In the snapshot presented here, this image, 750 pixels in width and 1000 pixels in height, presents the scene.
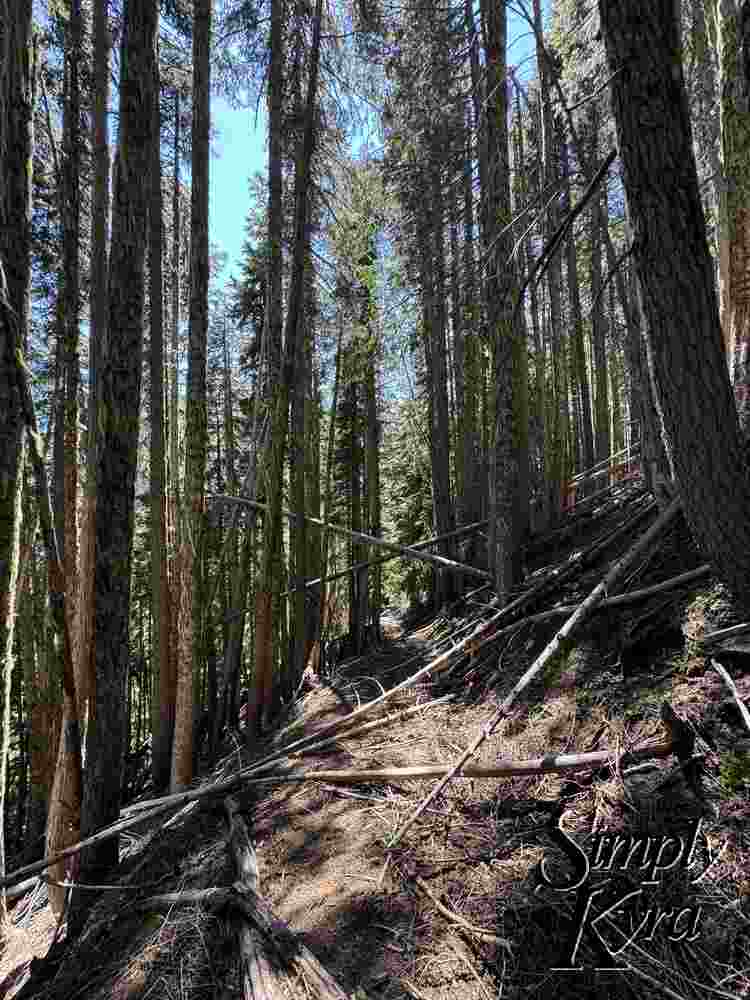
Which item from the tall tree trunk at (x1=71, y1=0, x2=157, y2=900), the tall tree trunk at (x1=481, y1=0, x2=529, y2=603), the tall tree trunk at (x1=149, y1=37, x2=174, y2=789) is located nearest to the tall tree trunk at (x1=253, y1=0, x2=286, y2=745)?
the tall tree trunk at (x1=149, y1=37, x2=174, y2=789)

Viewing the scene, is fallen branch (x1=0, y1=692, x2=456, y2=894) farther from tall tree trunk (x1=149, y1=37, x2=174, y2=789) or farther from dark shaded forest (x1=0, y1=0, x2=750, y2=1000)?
tall tree trunk (x1=149, y1=37, x2=174, y2=789)

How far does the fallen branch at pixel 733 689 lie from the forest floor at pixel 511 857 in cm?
3

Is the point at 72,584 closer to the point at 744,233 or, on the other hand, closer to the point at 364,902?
the point at 364,902

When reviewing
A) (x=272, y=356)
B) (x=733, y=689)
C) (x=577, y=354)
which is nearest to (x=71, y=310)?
(x=272, y=356)

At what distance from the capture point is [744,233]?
9.05 feet

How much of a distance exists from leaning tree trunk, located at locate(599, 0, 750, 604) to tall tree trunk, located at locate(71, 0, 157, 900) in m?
2.23

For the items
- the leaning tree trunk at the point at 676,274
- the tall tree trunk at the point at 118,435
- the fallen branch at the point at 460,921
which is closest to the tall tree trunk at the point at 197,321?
the tall tree trunk at the point at 118,435

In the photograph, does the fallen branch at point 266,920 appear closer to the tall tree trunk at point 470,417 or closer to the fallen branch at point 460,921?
the fallen branch at point 460,921

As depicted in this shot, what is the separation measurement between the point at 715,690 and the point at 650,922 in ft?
2.93

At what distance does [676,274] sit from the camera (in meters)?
2.12

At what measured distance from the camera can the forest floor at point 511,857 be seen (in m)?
1.50

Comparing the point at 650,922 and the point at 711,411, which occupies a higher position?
the point at 711,411

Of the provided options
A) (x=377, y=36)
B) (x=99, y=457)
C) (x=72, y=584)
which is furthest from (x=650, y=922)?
(x=377, y=36)

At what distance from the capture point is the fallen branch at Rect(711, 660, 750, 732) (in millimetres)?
1792
